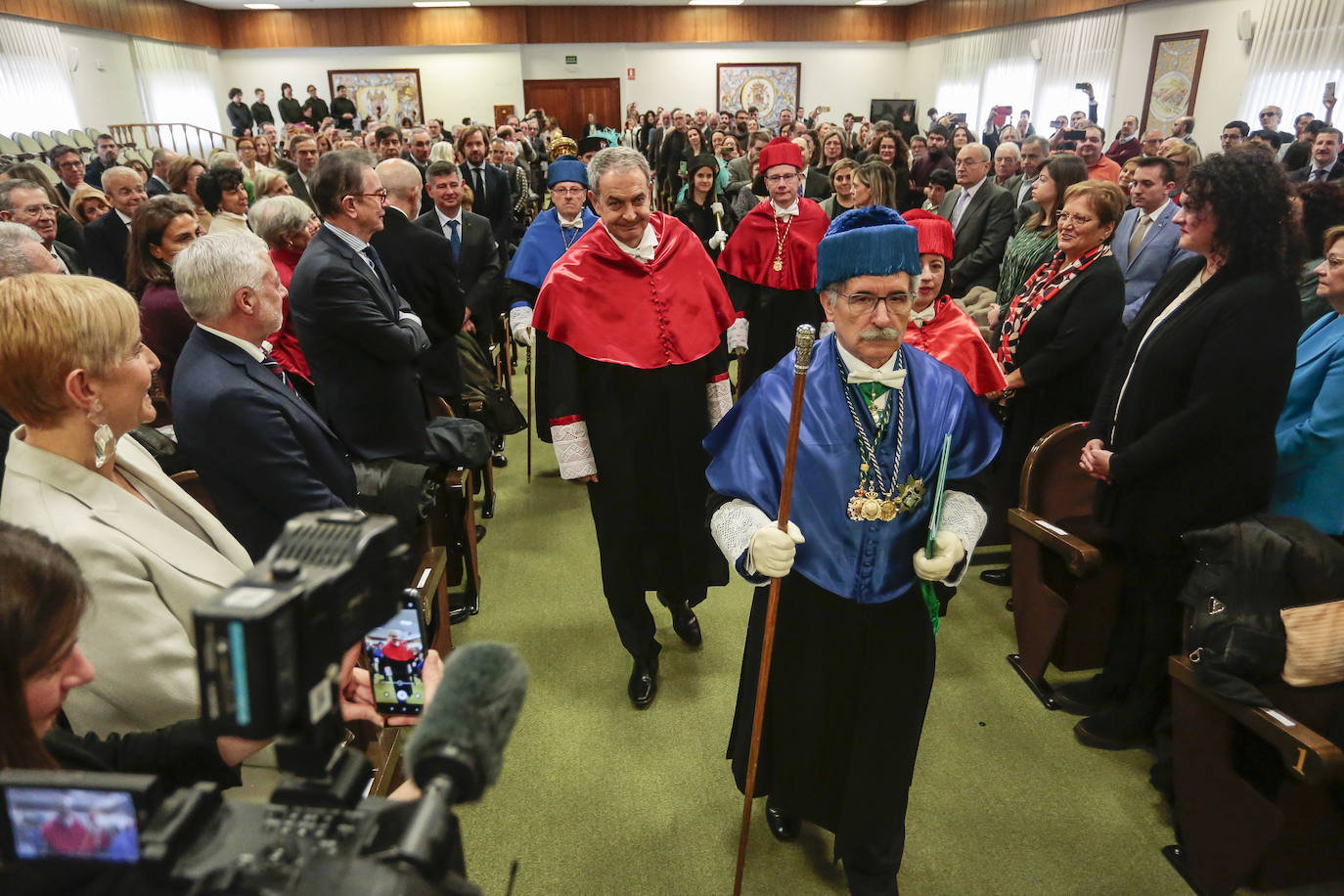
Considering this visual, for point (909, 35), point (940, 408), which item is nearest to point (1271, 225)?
point (940, 408)

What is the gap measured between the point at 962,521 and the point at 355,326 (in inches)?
78.7

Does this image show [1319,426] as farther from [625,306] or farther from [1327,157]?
[1327,157]

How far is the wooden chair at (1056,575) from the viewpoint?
2.95 m

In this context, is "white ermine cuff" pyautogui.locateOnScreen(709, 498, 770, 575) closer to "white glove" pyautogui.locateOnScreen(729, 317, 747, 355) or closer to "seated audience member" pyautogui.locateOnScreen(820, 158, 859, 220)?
"white glove" pyautogui.locateOnScreen(729, 317, 747, 355)

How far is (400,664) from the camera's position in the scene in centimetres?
135

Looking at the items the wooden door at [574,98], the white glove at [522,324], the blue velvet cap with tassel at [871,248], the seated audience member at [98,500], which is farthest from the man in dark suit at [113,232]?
the wooden door at [574,98]

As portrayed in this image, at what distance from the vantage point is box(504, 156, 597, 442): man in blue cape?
174 inches

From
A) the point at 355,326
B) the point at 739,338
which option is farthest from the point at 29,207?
the point at 739,338

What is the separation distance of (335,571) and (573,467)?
198 cm

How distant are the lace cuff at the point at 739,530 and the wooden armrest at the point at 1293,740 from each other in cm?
129

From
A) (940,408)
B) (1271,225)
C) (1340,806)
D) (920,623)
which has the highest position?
(1271,225)

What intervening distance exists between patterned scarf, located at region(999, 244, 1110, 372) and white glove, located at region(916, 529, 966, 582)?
196 cm

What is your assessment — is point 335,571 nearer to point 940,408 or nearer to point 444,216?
point 940,408

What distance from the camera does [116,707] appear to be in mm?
1345
